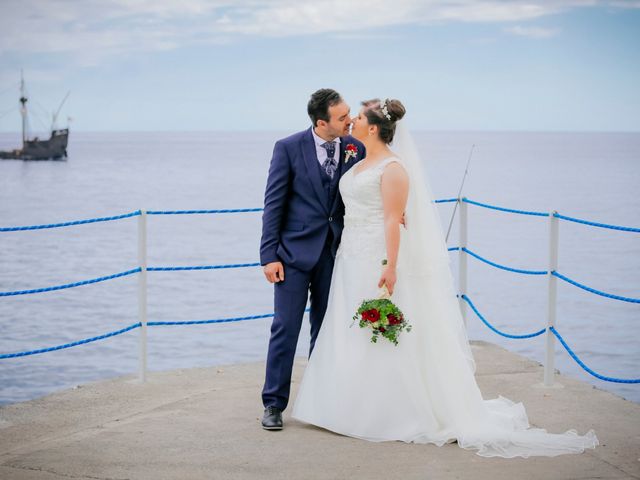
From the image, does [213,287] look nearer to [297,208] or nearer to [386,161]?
[297,208]

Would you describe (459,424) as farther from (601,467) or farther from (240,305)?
(240,305)

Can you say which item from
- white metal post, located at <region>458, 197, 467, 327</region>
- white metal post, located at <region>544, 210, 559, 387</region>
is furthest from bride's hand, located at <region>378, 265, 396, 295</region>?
white metal post, located at <region>458, 197, 467, 327</region>

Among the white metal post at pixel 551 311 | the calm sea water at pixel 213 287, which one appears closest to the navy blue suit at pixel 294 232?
the white metal post at pixel 551 311

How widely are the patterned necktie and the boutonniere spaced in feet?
0.20

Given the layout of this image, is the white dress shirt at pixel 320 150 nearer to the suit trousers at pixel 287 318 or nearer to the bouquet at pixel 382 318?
the suit trousers at pixel 287 318

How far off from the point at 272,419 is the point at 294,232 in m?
1.02

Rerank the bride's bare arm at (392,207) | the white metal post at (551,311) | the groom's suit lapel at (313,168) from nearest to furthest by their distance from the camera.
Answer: the bride's bare arm at (392,207)
the groom's suit lapel at (313,168)
the white metal post at (551,311)

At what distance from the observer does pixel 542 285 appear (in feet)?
57.2

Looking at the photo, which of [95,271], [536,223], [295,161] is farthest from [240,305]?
[536,223]

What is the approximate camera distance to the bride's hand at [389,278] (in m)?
4.59

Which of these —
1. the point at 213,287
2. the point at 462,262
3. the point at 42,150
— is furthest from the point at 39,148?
the point at 462,262

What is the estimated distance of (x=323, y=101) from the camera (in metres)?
4.71

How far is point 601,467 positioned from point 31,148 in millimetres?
87261

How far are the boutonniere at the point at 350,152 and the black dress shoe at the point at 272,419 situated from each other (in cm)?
141
